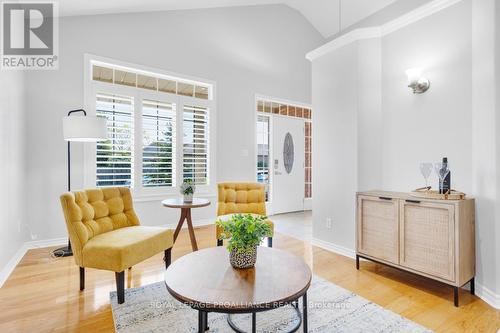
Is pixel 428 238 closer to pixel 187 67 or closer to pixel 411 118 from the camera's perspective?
pixel 411 118

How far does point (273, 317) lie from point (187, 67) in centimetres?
398

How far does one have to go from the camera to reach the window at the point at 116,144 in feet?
12.6

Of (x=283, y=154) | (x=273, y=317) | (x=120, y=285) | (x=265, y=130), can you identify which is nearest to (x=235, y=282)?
(x=273, y=317)

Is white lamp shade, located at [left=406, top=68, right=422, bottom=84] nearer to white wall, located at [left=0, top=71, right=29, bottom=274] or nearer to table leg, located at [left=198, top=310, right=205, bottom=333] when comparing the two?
table leg, located at [left=198, top=310, right=205, bottom=333]

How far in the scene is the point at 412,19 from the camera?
9.50ft

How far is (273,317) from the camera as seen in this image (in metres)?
1.94

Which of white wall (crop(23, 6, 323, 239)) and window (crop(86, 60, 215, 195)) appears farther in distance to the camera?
window (crop(86, 60, 215, 195))

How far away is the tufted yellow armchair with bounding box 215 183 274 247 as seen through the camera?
3.51 meters

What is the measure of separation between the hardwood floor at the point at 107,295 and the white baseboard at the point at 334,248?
133 mm

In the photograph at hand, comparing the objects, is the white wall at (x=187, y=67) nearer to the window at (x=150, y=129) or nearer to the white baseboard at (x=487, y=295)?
the window at (x=150, y=129)

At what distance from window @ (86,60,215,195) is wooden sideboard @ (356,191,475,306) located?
2861 mm

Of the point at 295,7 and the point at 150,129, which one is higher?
the point at 295,7

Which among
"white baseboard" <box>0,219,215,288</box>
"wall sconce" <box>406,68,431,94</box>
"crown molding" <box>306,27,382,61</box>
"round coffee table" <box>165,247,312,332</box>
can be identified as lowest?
"white baseboard" <box>0,219,215,288</box>

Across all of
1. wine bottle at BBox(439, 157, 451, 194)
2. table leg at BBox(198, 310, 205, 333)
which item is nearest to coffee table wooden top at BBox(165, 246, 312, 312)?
table leg at BBox(198, 310, 205, 333)
